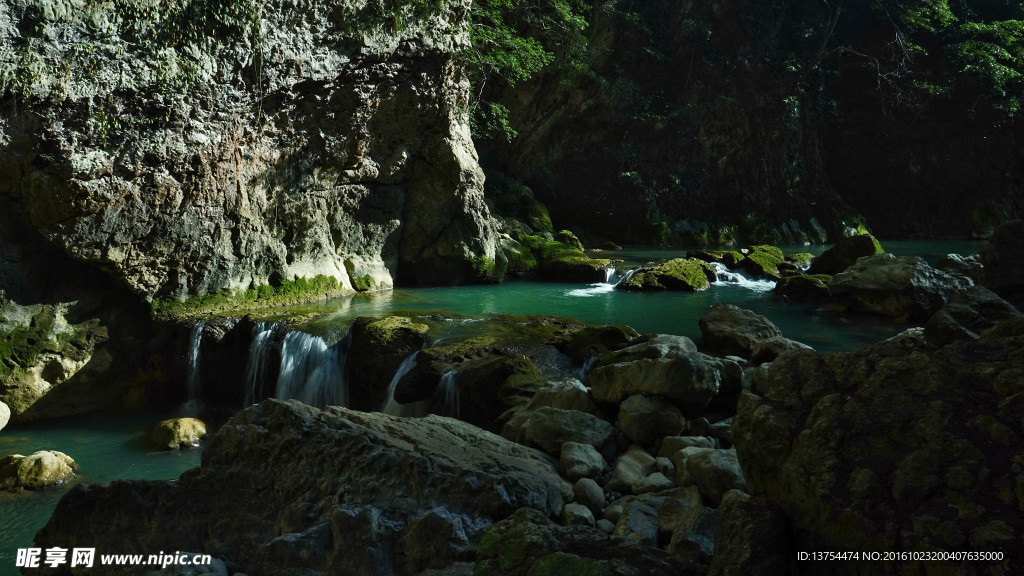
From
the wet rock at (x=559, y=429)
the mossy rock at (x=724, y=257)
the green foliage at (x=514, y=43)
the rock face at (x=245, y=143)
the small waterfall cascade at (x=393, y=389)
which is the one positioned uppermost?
the green foliage at (x=514, y=43)

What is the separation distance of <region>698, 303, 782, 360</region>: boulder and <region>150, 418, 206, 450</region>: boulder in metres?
6.15

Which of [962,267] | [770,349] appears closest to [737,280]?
[962,267]

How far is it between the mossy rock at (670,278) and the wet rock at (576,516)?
11149 mm

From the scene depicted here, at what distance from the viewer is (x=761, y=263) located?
52.9ft

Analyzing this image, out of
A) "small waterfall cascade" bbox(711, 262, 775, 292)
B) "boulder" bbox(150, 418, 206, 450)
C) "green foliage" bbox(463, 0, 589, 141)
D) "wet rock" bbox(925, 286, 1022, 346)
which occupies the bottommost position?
"boulder" bbox(150, 418, 206, 450)

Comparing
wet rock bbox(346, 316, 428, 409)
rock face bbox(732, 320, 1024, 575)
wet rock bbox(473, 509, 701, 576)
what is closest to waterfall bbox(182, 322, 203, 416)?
wet rock bbox(346, 316, 428, 409)

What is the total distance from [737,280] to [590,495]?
13.1 m

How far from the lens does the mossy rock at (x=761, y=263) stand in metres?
16.0

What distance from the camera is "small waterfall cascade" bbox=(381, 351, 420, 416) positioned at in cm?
739

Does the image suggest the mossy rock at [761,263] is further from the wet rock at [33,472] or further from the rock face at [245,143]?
the wet rock at [33,472]

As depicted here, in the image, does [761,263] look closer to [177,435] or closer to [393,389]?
[393,389]

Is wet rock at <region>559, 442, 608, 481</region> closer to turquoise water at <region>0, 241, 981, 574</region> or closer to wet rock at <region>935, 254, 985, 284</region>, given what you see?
turquoise water at <region>0, 241, 981, 574</region>

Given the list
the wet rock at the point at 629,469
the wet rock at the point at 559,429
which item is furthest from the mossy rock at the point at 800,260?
the wet rock at the point at 629,469

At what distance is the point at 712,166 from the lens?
2625 centimetres
